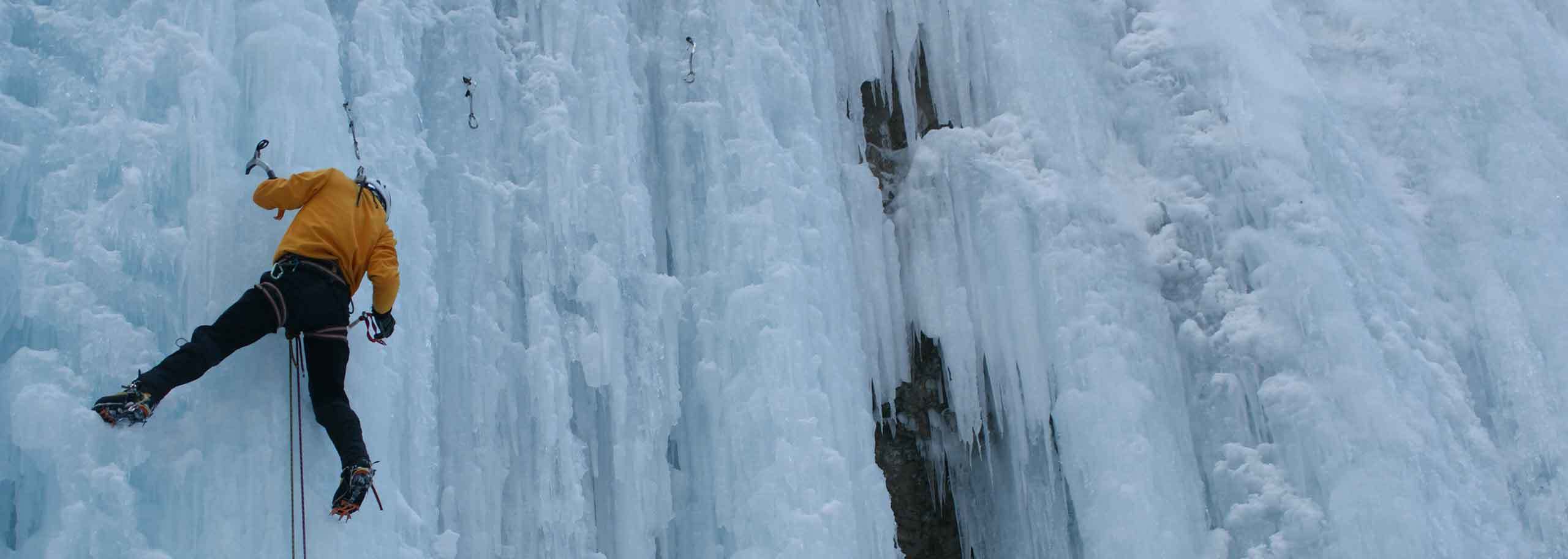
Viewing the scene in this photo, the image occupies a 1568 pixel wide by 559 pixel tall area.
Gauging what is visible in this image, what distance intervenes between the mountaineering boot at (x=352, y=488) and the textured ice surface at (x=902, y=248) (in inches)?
10.4

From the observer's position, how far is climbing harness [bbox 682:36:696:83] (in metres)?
6.83

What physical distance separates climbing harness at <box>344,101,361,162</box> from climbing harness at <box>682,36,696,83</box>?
1979 mm

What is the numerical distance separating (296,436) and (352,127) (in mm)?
1384

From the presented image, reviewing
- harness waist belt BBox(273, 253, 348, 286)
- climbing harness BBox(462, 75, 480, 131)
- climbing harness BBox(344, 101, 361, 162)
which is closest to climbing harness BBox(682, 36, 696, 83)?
climbing harness BBox(462, 75, 480, 131)

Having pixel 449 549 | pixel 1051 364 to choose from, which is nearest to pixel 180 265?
pixel 449 549

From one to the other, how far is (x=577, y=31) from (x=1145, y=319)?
3.31 meters

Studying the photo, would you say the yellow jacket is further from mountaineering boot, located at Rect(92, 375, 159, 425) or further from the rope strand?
mountaineering boot, located at Rect(92, 375, 159, 425)

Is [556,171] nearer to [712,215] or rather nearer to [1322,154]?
[712,215]

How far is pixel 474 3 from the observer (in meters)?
6.43

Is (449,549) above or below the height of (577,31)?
below

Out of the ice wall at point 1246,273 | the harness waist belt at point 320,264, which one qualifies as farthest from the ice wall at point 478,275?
the ice wall at point 1246,273

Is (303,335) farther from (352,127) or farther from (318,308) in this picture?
(352,127)

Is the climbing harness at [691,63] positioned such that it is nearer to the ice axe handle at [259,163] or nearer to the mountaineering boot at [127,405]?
the ice axe handle at [259,163]

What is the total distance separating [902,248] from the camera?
287 inches
